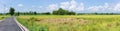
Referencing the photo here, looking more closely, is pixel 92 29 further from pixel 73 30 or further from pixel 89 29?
pixel 73 30

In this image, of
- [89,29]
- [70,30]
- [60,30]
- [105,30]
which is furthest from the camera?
[60,30]

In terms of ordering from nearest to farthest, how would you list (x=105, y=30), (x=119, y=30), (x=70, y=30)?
(x=119, y=30) < (x=105, y=30) < (x=70, y=30)

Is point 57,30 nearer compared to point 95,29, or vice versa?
point 95,29

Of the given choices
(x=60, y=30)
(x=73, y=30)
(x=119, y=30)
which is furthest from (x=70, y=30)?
(x=119, y=30)

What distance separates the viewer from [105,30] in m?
19.0

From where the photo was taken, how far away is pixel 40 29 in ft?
81.0

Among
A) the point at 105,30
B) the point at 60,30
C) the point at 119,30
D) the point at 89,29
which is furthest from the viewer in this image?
the point at 60,30

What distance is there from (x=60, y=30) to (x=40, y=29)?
209cm

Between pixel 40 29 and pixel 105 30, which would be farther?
pixel 40 29

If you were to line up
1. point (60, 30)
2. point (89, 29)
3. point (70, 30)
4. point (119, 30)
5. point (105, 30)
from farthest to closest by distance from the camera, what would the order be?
point (60, 30)
point (70, 30)
point (89, 29)
point (105, 30)
point (119, 30)

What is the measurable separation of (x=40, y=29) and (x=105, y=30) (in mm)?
7022

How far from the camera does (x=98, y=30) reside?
19.1 m

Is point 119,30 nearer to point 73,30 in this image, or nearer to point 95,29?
point 95,29

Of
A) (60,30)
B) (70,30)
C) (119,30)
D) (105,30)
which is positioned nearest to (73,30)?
(70,30)
